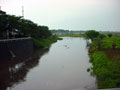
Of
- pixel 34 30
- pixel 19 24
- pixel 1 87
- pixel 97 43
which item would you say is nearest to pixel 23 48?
pixel 19 24

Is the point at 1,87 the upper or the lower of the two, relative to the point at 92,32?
lower

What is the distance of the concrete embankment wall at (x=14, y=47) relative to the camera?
50.6 feet

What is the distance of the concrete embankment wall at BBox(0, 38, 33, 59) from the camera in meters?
15.4

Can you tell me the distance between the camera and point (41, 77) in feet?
31.7

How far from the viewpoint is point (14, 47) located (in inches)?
707

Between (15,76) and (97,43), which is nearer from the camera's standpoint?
(15,76)

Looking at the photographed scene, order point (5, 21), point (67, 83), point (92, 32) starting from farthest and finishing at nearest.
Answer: point (92, 32) → point (5, 21) → point (67, 83)

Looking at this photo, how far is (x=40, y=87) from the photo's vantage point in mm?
7844

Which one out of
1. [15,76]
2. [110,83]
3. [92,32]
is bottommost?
[15,76]

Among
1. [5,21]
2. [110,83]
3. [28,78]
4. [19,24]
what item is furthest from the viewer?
[19,24]

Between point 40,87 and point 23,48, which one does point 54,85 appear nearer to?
point 40,87

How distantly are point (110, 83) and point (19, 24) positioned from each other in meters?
18.6

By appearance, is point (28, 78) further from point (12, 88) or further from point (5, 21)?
point (5, 21)

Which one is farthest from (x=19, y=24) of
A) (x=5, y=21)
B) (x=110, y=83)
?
(x=110, y=83)
